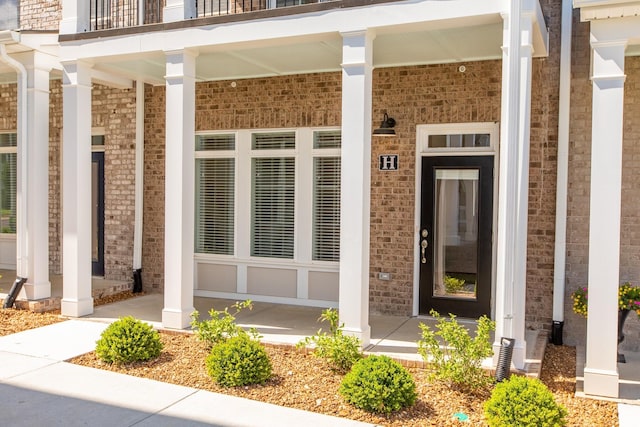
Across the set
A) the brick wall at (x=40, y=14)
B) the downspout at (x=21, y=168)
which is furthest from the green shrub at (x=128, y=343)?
the brick wall at (x=40, y=14)

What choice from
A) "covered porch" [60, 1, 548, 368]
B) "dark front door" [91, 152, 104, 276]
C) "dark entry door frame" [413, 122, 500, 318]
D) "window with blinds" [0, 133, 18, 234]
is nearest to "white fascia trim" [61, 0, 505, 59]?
"covered porch" [60, 1, 548, 368]

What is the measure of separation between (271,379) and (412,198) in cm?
330

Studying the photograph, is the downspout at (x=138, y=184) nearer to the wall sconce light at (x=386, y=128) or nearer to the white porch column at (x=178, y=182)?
the white porch column at (x=178, y=182)

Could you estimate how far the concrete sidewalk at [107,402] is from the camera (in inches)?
183

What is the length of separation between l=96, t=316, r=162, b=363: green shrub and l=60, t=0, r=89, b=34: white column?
3920 millimetres

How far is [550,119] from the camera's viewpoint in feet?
22.8

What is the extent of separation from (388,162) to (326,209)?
4.00ft

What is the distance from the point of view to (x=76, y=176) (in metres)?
7.61

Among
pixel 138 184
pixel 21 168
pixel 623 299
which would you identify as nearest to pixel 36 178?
pixel 21 168

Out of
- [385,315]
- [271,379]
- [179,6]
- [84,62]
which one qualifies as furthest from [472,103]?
[84,62]

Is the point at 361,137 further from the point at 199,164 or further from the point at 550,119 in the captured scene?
the point at 199,164

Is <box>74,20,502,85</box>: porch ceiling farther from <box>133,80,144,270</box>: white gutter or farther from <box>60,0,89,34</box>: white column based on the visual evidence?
<box>133,80,144,270</box>: white gutter

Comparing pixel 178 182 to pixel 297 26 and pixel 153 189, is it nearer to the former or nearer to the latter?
pixel 297 26

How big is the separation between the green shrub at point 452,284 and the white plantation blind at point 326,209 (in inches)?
62.0
